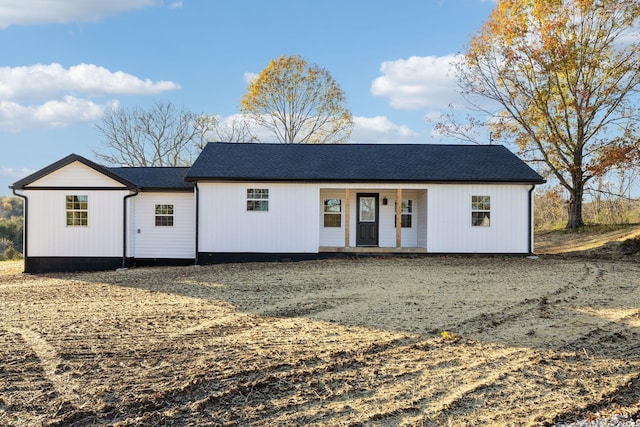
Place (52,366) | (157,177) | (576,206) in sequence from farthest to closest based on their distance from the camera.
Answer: (576,206) < (157,177) < (52,366)

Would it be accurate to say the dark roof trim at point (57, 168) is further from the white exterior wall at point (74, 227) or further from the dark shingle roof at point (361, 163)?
the dark shingle roof at point (361, 163)

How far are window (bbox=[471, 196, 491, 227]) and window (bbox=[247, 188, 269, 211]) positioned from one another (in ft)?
21.6

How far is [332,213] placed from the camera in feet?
59.0

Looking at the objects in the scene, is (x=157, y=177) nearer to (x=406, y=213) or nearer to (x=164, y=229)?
(x=164, y=229)

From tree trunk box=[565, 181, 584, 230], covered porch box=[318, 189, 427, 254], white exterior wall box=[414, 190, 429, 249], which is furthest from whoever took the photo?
tree trunk box=[565, 181, 584, 230]

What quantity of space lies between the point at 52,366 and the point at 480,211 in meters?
13.8

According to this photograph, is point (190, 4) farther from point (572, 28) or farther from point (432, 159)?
point (572, 28)

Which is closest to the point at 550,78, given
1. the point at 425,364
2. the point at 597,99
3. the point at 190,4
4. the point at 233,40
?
the point at 597,99

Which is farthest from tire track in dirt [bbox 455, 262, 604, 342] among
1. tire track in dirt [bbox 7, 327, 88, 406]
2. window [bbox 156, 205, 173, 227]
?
window [bbox 156, 205, 173, 227]

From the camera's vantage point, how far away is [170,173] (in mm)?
18109

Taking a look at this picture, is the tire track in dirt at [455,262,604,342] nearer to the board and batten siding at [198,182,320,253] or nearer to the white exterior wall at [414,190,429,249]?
the white exterior wall at [414,190,429,249]

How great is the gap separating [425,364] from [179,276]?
9213mm

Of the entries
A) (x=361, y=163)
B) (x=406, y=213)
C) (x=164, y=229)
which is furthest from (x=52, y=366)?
(x=406, y=213)

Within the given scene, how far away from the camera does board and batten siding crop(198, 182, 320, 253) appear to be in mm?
16359
